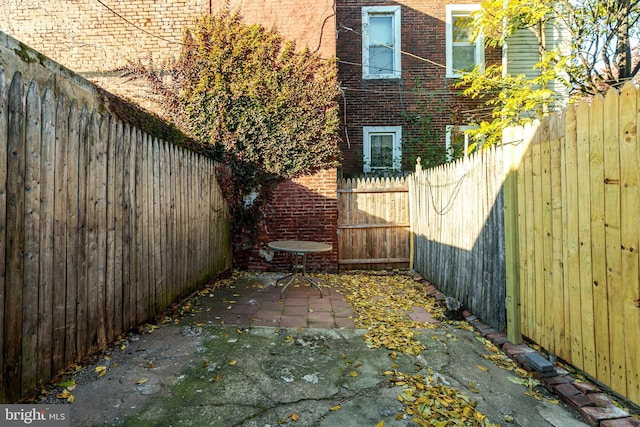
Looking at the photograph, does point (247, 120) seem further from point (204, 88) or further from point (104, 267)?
point (104, 267)

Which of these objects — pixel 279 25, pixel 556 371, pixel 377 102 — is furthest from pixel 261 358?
pixel 377 102

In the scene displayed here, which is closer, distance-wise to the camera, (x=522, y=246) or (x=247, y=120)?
(x=522, y=246)

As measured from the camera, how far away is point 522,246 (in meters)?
3.09

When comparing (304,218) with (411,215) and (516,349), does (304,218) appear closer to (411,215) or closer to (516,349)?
(411,215)

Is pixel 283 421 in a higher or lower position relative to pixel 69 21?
lower

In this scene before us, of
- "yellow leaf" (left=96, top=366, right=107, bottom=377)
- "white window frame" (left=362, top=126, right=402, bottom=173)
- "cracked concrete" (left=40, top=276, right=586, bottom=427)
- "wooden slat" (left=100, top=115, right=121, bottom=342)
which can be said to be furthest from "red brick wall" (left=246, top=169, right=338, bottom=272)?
"yellow leaf" (left=96, top=366, right=107, bottom=377)

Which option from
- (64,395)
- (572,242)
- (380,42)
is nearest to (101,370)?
(64,395)

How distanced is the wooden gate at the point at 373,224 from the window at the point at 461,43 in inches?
177

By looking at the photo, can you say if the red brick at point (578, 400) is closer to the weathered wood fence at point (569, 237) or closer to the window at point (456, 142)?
the weathered wood fence at point (569, 237)

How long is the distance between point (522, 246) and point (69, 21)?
10.1 meters

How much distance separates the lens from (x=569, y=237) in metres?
2.48

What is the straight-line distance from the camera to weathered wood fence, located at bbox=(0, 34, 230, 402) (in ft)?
6.59

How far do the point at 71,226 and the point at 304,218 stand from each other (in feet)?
15.6

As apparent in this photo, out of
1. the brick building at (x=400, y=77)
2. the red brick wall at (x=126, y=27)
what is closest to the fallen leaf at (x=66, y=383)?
the red brick wall at (x=126, y=27)
